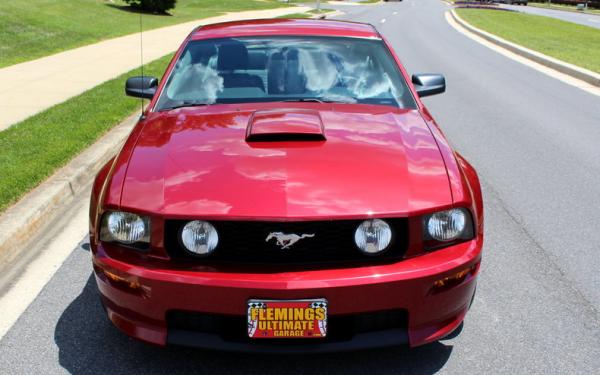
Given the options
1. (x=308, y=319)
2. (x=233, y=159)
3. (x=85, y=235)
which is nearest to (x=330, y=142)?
(x=233, y=159)

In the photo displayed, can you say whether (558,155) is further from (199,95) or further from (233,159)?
A: (233,159)

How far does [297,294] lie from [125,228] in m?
0.84

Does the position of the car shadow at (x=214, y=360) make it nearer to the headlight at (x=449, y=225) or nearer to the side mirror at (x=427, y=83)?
the headlight at (x=449, y=225)

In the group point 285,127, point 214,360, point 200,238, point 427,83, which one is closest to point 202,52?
point 285,127

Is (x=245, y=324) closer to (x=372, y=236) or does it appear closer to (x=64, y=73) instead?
(x=372, y=236)

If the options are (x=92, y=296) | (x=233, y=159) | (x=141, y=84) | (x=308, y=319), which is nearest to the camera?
(x=308, y=319)

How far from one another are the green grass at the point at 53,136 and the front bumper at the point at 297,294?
2553 mm

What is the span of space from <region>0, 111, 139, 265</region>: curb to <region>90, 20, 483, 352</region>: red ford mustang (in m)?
1.44

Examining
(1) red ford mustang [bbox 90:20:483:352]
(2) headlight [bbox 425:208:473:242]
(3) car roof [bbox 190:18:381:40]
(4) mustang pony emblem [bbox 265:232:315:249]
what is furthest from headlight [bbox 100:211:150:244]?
(3) car roof [bbox 190:18:381:40]

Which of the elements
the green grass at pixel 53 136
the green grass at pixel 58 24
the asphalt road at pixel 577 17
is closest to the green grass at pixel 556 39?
the asphalt road at pixel 577 17

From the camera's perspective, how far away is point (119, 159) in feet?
11.5

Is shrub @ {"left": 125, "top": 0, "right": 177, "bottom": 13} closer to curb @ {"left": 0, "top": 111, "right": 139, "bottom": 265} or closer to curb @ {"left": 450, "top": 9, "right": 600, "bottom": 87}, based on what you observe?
curb @ {"left": 450, "top": 9, "right": 600, "bottom": 87}

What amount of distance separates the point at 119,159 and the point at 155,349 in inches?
37.4

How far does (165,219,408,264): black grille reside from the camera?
9.71 ft
